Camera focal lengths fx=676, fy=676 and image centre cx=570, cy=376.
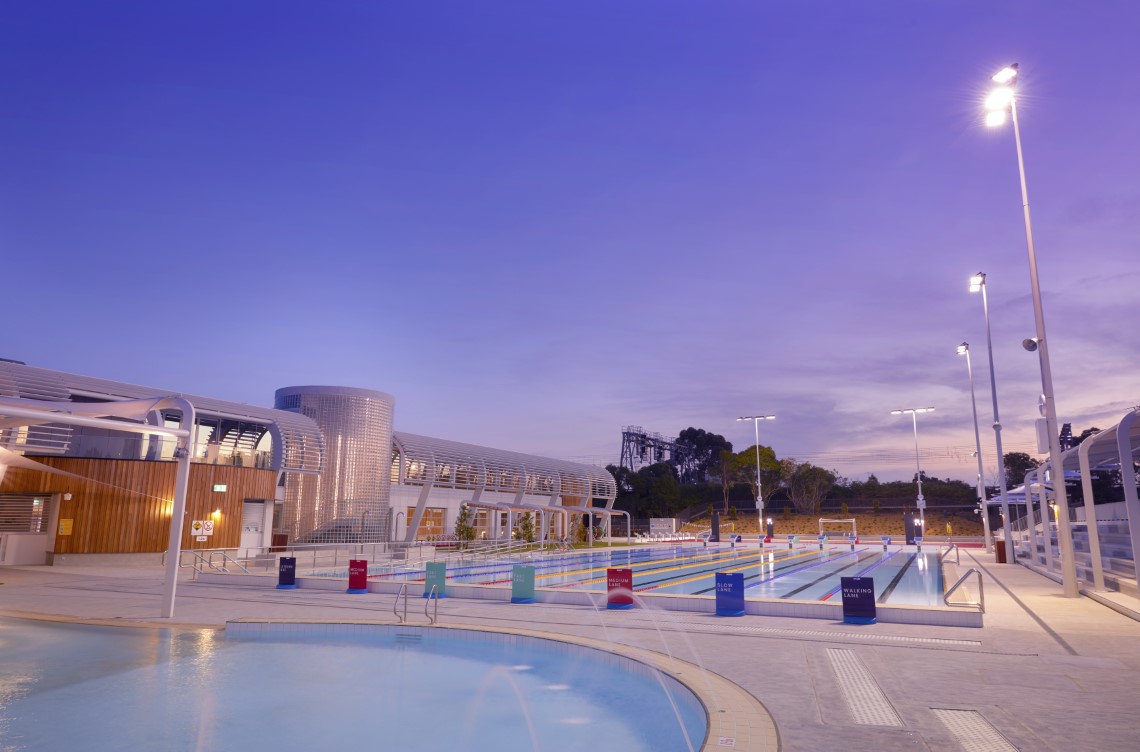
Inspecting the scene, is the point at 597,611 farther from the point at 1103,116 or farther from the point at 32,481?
the point at 32,481

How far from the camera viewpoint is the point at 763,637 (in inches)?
389

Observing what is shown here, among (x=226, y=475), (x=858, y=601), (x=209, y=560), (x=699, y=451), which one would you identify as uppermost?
(x=699, y=451)

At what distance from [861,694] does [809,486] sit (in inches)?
2626

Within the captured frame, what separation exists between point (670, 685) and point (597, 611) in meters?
6.12

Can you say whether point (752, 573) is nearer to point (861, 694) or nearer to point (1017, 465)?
point (861, 694)

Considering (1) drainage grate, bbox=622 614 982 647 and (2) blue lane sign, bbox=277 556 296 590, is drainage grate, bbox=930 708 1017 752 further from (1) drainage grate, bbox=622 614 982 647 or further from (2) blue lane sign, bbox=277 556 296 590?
(2) blue lane sign, bbox=277 556 296 590

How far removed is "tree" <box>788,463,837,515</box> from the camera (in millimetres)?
68500

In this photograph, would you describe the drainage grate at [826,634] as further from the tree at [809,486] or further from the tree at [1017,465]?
the tree at [1017,465]

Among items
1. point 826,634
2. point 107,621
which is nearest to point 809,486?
point 826,634

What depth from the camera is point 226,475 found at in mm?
27438

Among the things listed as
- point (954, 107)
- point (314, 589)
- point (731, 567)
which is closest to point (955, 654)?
point (954, 107)

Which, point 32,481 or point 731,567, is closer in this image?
point 32,481

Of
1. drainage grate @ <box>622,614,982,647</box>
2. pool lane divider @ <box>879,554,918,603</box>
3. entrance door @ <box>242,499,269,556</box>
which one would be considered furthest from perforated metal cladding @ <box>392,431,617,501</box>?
drainage grate @ <box>622,614,982,647</box>

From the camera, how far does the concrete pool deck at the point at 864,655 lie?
5.18 metres
